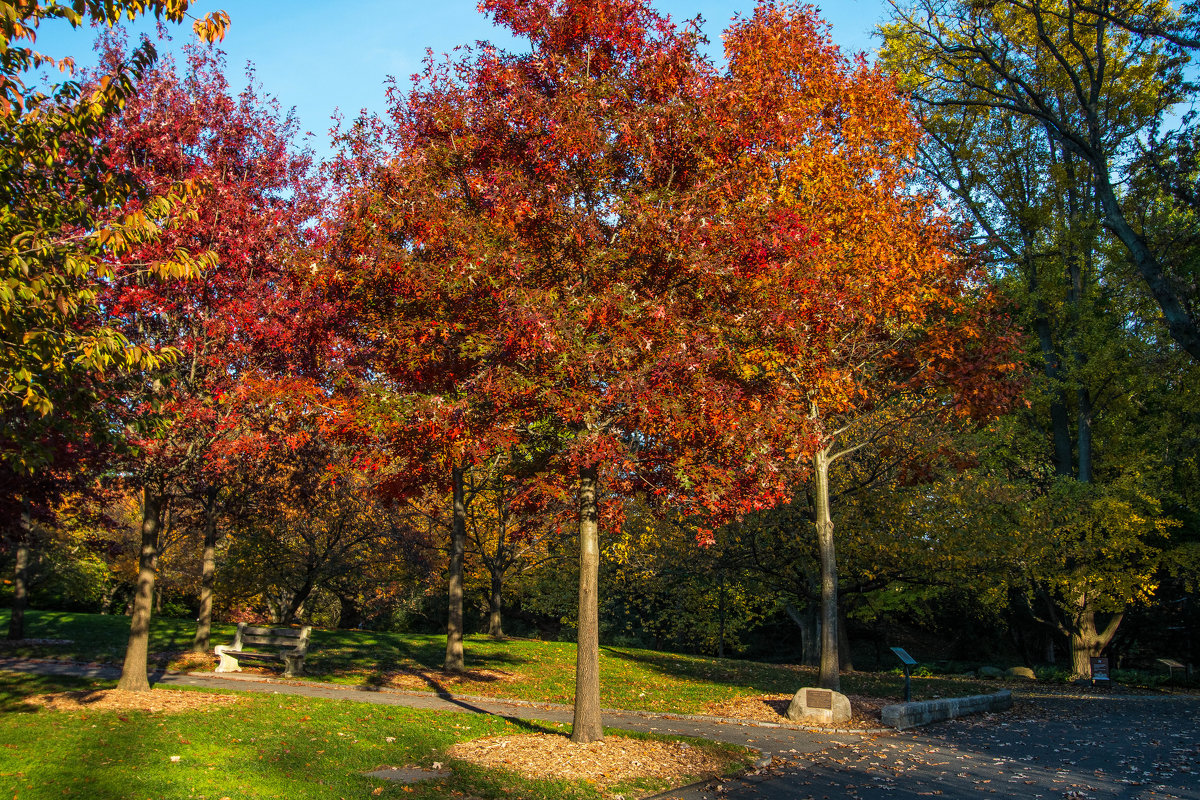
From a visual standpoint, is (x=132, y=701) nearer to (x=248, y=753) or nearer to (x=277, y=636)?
(x=248, y=753)

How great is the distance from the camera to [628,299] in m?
9.06

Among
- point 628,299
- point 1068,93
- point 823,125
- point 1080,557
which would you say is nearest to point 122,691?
point 628,299

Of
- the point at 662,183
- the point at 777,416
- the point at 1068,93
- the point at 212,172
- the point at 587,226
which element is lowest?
the point at 777,416

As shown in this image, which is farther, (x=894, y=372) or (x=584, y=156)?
(x=894, y=372)

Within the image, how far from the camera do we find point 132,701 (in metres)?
10.5

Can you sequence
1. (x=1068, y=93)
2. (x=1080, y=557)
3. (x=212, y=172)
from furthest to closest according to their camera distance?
(x=1068, y=93) < (x=1080, y=557) < (x=212, y=172)

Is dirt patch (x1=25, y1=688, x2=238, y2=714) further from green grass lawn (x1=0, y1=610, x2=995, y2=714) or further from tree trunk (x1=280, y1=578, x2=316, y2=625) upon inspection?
tree trunk (x1=280, y1=578, x2=316, y2=625)

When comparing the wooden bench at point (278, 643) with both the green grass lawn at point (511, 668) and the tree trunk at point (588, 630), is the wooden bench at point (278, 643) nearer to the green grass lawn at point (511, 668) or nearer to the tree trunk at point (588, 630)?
the green grass lawn at point (511, 668)

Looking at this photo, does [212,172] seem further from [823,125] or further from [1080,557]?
[1080,557]

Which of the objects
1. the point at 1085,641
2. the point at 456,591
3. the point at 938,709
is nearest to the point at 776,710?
the point at 938,709

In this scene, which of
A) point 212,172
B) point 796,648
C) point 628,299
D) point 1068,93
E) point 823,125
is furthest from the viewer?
point 796,648

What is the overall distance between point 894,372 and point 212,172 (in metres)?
15.3

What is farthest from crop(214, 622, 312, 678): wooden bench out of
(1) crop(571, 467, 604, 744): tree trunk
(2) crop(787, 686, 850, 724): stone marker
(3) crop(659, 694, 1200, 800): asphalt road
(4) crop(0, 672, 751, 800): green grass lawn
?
(3) crop(659, 694, 1200, 800): asphalt road

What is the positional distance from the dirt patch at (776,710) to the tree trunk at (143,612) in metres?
9.03
